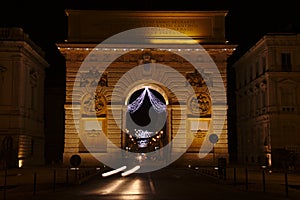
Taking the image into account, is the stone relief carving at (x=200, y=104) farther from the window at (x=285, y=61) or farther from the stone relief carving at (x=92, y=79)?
the window at (x=285, y=61)

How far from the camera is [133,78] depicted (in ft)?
155

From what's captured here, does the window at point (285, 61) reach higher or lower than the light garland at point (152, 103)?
higher

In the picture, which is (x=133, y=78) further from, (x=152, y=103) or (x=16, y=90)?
(x=16, y=90)

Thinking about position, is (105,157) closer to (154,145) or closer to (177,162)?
(177,162)

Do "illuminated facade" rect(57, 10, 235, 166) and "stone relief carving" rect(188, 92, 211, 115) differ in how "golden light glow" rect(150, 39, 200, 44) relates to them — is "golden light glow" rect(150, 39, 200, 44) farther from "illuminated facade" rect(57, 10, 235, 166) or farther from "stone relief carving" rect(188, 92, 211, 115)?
"stone relief carving" rect(188, 92, 211, 115)

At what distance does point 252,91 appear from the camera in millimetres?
58625

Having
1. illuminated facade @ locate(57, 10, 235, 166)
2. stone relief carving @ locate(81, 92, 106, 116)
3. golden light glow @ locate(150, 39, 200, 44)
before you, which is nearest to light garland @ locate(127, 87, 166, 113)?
illuminated facade @ locate(57, 10, 235, 166)

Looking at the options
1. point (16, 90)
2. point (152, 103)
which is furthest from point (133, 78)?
point (16, 90)

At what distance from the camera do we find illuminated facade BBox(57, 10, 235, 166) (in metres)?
46.4

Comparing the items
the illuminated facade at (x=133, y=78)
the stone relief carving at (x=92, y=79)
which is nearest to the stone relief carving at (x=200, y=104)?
the illuminated facade at (x=133, y=78)

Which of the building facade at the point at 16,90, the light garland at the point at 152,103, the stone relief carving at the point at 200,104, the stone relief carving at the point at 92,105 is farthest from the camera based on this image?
the light garland at the point at 152,103

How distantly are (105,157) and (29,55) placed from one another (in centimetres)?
1403

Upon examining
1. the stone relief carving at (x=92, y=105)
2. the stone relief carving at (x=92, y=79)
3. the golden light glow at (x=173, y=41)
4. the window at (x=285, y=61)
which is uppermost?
the golden light glow at (x=173, y=41)

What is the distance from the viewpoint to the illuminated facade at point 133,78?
4638 cm
